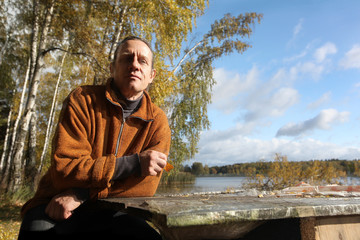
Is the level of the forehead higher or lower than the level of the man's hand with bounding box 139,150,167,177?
higher

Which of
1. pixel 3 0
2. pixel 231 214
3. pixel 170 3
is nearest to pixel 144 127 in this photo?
pixel 231 214

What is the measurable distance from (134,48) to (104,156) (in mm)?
771

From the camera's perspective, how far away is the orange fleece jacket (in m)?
1.33

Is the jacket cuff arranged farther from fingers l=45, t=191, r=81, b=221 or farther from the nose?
the nose

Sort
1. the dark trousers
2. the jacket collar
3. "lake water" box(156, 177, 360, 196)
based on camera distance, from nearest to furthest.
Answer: the dark trousers
the jacket collar
"lake water" box(156, 177, 360, 196)

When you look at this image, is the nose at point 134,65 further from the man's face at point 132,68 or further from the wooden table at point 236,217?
the wooden table at point 236,217

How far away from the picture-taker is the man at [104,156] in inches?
52.0

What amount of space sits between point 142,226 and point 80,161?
1.70 ft

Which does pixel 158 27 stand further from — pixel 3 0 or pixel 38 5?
pixel 3 0

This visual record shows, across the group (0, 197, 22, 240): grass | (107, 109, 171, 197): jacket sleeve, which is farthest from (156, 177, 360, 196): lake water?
(107, 109, 171, 197): jacket sleeve

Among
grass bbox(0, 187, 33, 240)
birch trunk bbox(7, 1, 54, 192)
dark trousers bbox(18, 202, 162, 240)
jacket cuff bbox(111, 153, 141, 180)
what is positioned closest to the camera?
dark trousers bbox(18, 202, 162, 240)

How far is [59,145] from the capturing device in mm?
1398

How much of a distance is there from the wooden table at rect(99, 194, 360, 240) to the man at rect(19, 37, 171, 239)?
18 cm

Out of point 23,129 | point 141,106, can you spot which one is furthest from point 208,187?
point 141,106
